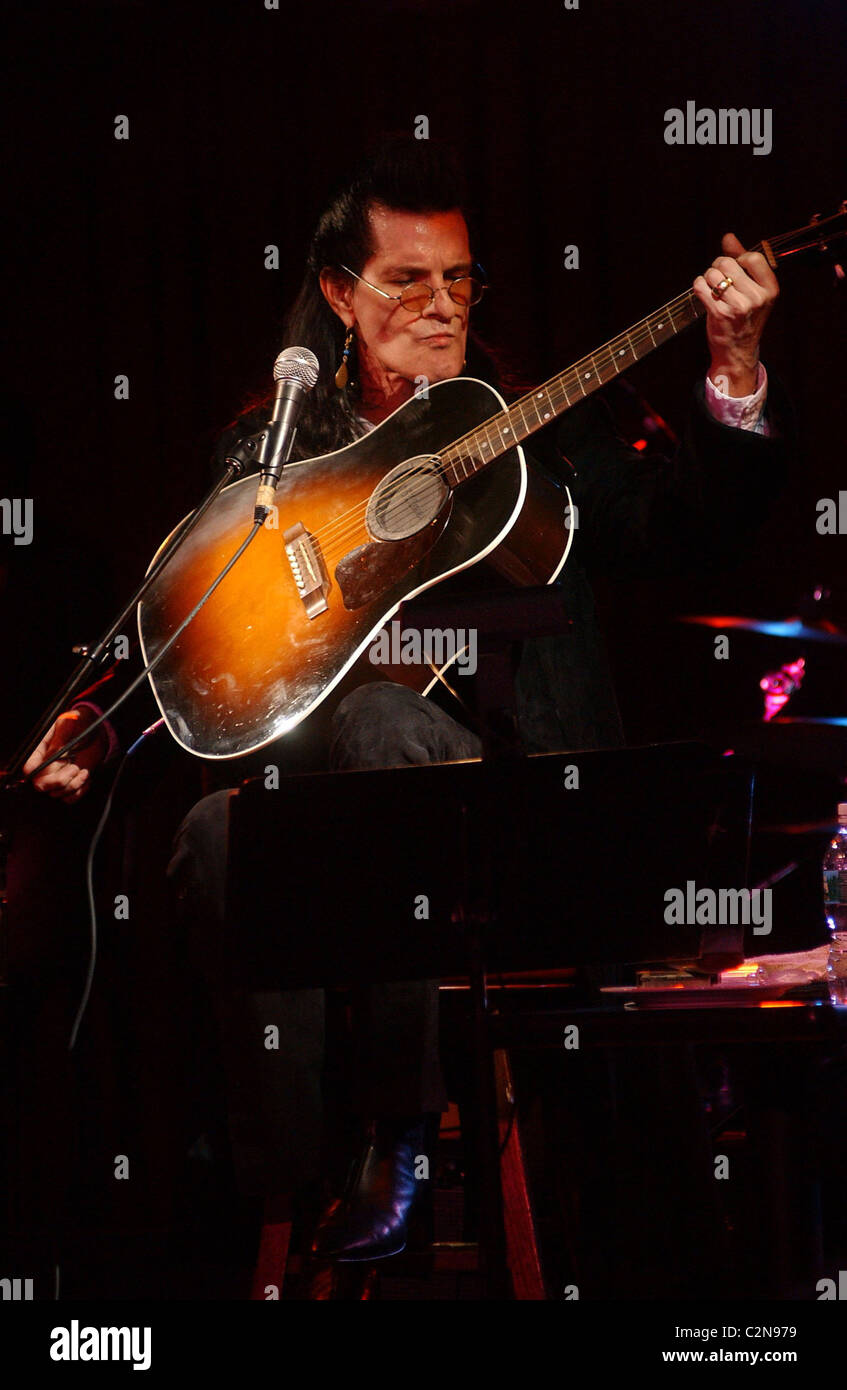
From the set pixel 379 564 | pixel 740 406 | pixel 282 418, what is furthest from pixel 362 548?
pixel 740 406

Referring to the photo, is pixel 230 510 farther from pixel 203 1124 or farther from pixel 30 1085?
pixel 30 1085

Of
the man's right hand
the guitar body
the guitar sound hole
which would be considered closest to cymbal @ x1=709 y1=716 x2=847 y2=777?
the guitar body

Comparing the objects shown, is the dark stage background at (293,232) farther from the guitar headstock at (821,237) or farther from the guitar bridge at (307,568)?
the guitar headstock at (821,237)

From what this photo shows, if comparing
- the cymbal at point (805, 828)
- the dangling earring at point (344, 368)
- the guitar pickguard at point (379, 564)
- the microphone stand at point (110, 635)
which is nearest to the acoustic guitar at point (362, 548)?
the guitar pickguard at point (379, 564)

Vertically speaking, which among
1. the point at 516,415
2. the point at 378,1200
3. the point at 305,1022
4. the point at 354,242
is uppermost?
the point at 354,242

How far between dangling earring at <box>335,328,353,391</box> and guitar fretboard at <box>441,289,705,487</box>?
25.3 inches

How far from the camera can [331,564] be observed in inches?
78.9

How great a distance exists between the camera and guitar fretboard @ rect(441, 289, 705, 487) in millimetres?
1826

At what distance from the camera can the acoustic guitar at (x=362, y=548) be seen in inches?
75.2

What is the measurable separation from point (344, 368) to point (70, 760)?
40.3 inches

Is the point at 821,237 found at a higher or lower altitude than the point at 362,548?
higher

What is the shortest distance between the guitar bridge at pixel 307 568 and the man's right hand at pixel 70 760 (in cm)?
40

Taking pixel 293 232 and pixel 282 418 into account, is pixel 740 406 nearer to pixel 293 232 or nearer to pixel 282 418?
pixel 282 418

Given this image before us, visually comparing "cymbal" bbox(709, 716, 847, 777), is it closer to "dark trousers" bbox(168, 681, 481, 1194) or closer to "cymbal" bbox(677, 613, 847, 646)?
"dark trousers" bbox(168, 681, 481, 1194)
